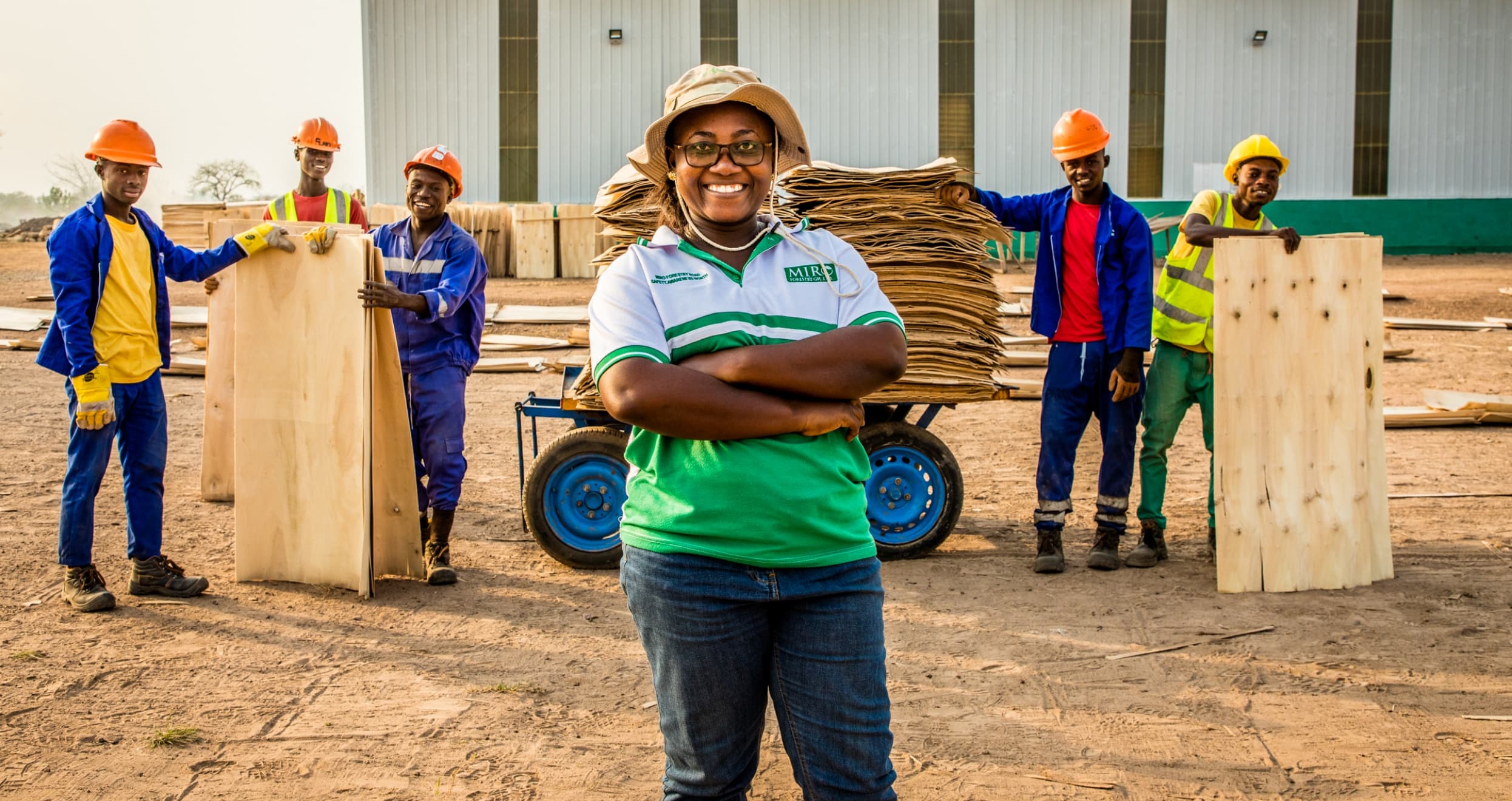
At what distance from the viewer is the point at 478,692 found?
184 inches

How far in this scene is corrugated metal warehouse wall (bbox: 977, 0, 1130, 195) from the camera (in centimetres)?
2792

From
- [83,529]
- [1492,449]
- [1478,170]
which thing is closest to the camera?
[83,529]

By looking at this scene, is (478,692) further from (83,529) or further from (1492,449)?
(1492,449)

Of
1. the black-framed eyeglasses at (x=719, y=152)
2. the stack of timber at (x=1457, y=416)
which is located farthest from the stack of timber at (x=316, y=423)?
the stack of timber at (x=1457, y=416)

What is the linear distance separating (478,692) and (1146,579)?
10.8ft

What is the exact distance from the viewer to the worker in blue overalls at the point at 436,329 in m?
6.18

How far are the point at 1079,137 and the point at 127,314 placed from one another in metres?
4.40

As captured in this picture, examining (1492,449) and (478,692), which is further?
(1492,449)

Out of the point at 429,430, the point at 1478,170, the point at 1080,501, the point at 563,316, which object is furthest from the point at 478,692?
the point at 1478,170

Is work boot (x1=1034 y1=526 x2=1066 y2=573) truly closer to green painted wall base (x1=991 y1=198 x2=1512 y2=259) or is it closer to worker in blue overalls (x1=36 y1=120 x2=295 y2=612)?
worker in blue overalls (x1=36 y1=120 x2=295 y2=612)

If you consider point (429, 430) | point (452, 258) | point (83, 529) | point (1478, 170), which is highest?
point (1478, 170)

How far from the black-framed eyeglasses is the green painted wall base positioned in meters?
26.1

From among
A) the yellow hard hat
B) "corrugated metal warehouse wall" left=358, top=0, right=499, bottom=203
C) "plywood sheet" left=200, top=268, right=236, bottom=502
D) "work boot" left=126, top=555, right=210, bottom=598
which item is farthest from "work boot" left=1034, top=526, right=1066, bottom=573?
"corrugated metal warehouse wall" left=358, top=0, right=499, bottom=203

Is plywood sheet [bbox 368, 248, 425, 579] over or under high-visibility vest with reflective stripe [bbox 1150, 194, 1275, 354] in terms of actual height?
under
